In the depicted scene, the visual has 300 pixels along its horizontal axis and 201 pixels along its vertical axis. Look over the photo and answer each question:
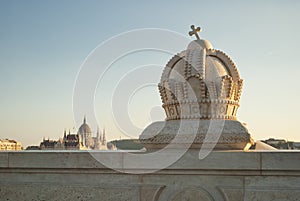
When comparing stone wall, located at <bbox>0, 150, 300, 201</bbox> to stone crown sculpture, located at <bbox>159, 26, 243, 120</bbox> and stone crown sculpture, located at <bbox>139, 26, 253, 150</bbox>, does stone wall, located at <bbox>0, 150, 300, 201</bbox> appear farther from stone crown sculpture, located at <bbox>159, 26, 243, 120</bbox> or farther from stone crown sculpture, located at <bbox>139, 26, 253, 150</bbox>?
stone crown sculpture, located at <bbox>159, 26, 243, 120</bbox>

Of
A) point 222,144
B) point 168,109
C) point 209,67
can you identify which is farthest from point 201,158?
point 209,67

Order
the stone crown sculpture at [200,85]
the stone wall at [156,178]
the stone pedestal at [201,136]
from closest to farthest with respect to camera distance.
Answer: the stone wall at [156,178], the stone pedestal at [201,136], the stone crown sculpture at [200,85]

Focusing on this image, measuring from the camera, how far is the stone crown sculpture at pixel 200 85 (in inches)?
219

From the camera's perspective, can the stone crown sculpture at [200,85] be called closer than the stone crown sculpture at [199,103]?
No

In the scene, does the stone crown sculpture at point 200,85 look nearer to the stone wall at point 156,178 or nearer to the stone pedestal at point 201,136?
the stone pedestal at point 201,136

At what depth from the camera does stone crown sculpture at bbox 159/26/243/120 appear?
18.3 feet

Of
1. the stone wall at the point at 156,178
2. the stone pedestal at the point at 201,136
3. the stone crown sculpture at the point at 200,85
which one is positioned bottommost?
the stone wall at the point at 156,178

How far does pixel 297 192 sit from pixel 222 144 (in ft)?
3.64

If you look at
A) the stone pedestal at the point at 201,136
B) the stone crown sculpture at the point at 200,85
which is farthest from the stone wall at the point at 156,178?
the stone crown sculpture at the point at 200,85

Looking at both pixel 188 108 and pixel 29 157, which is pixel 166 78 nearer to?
pixel 188 108

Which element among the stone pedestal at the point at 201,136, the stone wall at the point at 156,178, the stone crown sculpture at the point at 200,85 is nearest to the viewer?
the stone wall at the point at 156,178

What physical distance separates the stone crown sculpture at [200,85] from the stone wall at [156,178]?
1.20m

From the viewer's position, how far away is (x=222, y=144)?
4.66m

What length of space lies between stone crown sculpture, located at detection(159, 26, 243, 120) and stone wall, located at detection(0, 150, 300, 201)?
1201mm
